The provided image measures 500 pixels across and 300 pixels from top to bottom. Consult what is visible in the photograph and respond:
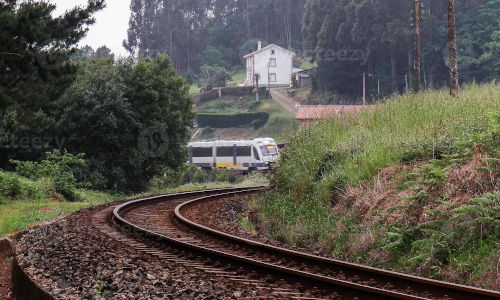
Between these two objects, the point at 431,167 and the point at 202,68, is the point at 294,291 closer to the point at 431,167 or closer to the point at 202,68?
the point at 431,167

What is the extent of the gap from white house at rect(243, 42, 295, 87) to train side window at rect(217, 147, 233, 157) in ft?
149

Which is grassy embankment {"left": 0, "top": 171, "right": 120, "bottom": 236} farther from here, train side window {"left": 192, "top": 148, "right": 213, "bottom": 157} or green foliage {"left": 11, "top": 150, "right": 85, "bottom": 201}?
train side window {"left": 192, "top": 148, "right": 213, "bottom": 157}

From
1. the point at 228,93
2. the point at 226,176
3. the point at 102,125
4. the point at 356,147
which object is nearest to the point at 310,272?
the point at 356,147

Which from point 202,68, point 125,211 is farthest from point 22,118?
point 202,68

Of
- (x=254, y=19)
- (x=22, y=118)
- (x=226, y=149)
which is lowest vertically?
(x=226, y=149)

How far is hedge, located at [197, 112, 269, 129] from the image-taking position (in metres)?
86.3

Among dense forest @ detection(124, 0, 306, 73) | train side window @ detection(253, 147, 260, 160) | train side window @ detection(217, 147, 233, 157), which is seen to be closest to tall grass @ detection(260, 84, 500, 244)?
train side window @ detection(253, 147, 260, 160)

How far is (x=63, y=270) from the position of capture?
8.98 metres

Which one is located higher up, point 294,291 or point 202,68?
point 202,68

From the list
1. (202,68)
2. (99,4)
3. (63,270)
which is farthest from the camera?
(202,68)

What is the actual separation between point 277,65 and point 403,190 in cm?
9539

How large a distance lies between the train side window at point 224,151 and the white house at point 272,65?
45.3m

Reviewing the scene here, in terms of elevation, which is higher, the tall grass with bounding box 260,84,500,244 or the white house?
the white house

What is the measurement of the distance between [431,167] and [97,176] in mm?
28726
